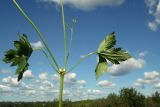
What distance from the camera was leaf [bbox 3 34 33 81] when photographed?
10.9 ft

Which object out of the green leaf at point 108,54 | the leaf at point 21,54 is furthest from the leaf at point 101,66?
the leaf at point 21,54

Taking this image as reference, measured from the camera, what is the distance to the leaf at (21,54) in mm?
3312

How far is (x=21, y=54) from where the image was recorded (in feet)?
11.0

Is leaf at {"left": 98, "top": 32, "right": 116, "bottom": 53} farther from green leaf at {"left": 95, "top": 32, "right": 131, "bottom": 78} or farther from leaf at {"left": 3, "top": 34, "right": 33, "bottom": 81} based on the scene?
leaf at {"left": 3, "top": 34, "right": 33, "bottom": 81}

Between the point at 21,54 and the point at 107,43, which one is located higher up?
the point at 107,43

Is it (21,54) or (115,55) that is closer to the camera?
(21,54)

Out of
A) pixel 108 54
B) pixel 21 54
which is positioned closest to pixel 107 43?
pixel 108 54

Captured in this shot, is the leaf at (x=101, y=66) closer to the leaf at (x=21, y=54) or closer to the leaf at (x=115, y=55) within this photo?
the leaf at (x=115, y=55)

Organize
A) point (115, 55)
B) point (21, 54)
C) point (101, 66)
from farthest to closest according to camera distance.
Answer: point (101, 66) < point (115, 55) < point (21, 54)

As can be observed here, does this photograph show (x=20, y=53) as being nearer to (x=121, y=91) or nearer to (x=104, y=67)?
(x=104, y=67)

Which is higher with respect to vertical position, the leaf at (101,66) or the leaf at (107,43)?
the leaf at (107,43)

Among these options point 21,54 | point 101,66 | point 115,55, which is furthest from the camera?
point 101,66

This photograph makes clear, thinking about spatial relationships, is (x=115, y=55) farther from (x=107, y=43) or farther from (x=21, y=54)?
(x=21, y=54)

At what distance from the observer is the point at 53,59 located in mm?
2844
